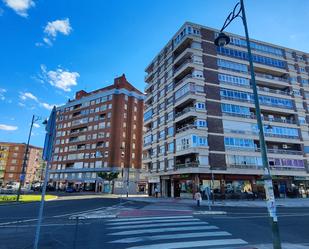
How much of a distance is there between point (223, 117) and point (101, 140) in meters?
41.0

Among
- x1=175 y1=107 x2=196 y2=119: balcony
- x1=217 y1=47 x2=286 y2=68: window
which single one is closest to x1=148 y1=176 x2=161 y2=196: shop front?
x1=175 y1=107 x2=196 y2=119: balcony

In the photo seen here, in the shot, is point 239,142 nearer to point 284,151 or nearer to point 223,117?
point 223,117

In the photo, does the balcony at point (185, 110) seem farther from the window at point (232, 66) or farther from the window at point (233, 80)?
the window at point (232, 66)

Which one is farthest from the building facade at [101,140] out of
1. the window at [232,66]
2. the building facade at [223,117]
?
the window at [232,66]

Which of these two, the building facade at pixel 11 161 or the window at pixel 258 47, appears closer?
the window at pixel 258 47

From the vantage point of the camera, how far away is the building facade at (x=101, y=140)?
6419cm

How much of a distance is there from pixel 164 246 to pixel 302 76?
4944cm

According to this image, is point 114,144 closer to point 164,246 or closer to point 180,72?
point 180,72

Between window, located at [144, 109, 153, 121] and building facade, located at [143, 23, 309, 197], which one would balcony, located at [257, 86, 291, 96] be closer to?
building facade, located at [143, 23, 309, 197]

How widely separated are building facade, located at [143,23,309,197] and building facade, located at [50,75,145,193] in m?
19.7

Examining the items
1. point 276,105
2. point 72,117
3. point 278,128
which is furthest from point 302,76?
point 72,117

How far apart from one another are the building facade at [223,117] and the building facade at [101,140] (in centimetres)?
1974

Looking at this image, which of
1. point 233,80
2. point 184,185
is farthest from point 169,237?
point 233,80

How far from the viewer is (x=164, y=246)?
25.0ft
